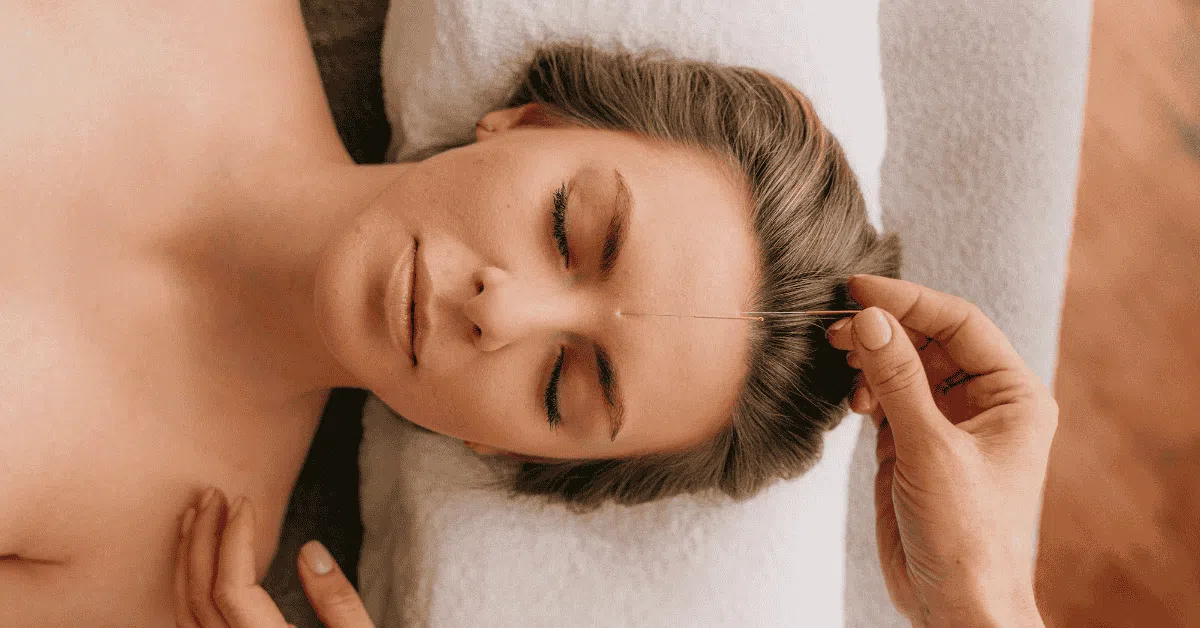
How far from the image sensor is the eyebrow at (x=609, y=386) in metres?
1.08

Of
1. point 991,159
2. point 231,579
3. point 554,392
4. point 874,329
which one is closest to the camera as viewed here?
point 874,329

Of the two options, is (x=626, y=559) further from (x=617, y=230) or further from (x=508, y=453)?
(x=617, y=230)

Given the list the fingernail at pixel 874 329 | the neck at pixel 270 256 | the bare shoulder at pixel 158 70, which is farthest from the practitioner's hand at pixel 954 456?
the bare shoulder at pixel 158 70

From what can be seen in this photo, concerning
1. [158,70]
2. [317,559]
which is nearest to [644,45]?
[158,70]

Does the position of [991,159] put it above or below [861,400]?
above

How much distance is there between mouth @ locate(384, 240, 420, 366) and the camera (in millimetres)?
1046

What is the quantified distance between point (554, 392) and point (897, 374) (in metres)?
0.46

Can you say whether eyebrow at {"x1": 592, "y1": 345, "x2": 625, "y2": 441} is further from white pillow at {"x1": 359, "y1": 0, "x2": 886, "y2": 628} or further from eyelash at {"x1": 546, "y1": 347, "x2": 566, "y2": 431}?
white pillow at {"x1": 359, "y1": 0, "x2": 886, "y2": 628}

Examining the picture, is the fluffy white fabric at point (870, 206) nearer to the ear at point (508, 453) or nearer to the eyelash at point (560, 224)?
the ear at point (508, 453)

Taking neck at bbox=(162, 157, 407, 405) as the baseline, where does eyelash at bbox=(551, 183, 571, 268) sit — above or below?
above

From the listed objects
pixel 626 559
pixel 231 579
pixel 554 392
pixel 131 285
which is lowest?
pixel 626 559

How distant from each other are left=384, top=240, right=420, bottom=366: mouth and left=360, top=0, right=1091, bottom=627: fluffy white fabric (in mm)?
538

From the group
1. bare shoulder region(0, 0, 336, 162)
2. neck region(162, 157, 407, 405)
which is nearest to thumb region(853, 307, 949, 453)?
neck region(162, 157, 407, 405)

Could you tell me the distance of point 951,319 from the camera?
3.86 feet
